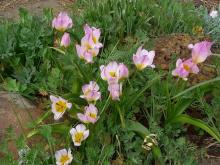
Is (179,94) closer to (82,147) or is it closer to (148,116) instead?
(148,116)

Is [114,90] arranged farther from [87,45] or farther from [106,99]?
[87,45]

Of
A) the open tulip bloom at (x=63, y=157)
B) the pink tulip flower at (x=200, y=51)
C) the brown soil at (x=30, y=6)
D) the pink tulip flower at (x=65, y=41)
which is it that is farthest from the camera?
the brown soil at (x=30, y=6)

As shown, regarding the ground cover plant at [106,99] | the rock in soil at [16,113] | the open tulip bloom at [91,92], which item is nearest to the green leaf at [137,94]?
the ground cover plant at [106,99]

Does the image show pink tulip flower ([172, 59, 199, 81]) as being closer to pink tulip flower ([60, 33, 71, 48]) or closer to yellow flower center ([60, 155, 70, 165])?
pink tulip flower ([60, 33, 71, 48])

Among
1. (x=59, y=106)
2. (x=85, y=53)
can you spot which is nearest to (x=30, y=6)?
(x=85, y=53)

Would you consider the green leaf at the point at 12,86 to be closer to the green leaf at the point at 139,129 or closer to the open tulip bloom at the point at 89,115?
the open tulip bloom at the point at 89,115

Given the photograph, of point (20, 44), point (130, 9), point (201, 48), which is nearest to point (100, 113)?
point (201, 48)

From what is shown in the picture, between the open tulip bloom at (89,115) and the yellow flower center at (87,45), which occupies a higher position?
the yellow flower center at (87,45)
